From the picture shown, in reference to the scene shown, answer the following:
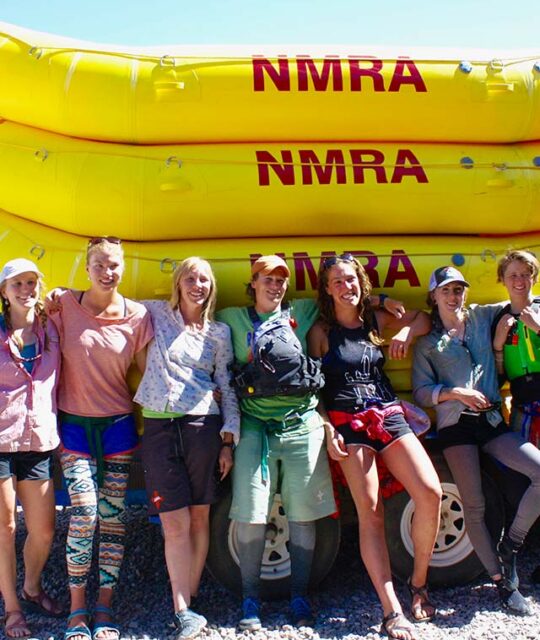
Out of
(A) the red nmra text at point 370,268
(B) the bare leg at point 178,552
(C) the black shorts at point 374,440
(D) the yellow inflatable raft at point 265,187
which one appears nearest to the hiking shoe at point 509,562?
(C) the black shorts at point 374,440

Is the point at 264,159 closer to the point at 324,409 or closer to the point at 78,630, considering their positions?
the point at 324,409

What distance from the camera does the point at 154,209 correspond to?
427cm

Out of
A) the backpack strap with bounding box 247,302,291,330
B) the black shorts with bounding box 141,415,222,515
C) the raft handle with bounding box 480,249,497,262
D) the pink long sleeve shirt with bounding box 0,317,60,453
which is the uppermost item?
the raft handle with bounding box 480,249,497,262

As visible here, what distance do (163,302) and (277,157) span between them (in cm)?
119

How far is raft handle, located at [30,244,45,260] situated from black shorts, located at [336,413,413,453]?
2.10 m

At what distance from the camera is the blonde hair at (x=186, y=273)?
386 cm

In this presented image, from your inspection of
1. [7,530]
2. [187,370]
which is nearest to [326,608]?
[187,370]

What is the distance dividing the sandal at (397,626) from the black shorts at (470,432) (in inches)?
37.9

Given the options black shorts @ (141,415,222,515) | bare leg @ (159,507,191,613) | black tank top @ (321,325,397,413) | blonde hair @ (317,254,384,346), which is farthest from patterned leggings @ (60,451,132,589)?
blonde hair @ (317,254,384,346)

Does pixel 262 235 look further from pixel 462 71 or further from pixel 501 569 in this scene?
pixel 501 569

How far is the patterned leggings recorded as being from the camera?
12.1 ft

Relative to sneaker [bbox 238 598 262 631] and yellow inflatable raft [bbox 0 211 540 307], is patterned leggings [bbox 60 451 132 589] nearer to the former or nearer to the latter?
sneaker [bbox 238 598 262 631]

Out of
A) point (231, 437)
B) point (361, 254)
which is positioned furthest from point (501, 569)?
point (361, 254)

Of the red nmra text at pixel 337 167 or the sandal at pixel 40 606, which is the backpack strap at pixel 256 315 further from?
the sandal at pixel 40 606
